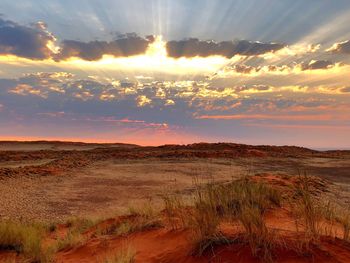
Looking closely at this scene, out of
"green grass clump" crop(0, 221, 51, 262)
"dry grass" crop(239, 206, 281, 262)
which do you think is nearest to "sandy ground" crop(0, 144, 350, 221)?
"green grass clump" crop(0, 221, 51, 262)

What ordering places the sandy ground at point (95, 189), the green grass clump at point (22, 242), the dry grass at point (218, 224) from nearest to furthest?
the dry grass at point (218, 224), the green grass clump at point (22, 242), the sandy ground at point (95, 189)

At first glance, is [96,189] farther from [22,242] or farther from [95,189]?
[22,242]

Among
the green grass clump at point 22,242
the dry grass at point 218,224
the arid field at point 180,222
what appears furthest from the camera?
the green grass clump at point 22,242

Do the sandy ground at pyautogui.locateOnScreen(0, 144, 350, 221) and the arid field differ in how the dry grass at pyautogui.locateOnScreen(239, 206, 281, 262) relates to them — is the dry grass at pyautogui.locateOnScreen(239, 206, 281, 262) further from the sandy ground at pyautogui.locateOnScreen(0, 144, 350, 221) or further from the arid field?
the sandy ground at pyautogui.locateOnScreen(0, 144, 350, 221)

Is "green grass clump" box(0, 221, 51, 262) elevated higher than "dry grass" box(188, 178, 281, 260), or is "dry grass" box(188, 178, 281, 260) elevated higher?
"dry grass" box(188, 178, 281, 260)

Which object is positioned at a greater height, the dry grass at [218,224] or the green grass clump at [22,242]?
the dry grass at [218,224]

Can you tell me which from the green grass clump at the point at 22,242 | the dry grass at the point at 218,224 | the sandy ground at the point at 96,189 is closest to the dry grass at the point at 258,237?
the dry grass at the point at 218,224

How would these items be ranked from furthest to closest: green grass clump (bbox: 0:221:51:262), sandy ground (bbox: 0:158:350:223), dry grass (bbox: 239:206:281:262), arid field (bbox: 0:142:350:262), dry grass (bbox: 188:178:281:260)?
1. sandy ground (bbox: 0:158:350:223)
2. green grass clump (bbox: 0:221:51:262)
3. arid field (bbox: 0:142:350:262)
4. dry grass (bbox: 188:178:281:260)
5. dry grass (bbox: 239:206:281:262)

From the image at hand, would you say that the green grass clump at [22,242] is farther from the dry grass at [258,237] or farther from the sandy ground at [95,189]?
the dry grass at [258,237]

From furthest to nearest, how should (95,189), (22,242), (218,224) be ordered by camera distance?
1. (95,189)
2. (22,242)
3. (218,224)

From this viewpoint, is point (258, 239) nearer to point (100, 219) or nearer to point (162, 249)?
point (162, 249)

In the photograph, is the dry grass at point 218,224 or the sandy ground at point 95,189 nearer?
the dry grass at point 218,224

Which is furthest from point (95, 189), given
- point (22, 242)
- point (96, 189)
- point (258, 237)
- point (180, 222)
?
point (258, 237)

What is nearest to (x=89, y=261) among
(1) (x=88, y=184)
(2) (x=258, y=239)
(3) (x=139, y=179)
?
(2) (x=258, y=239)
